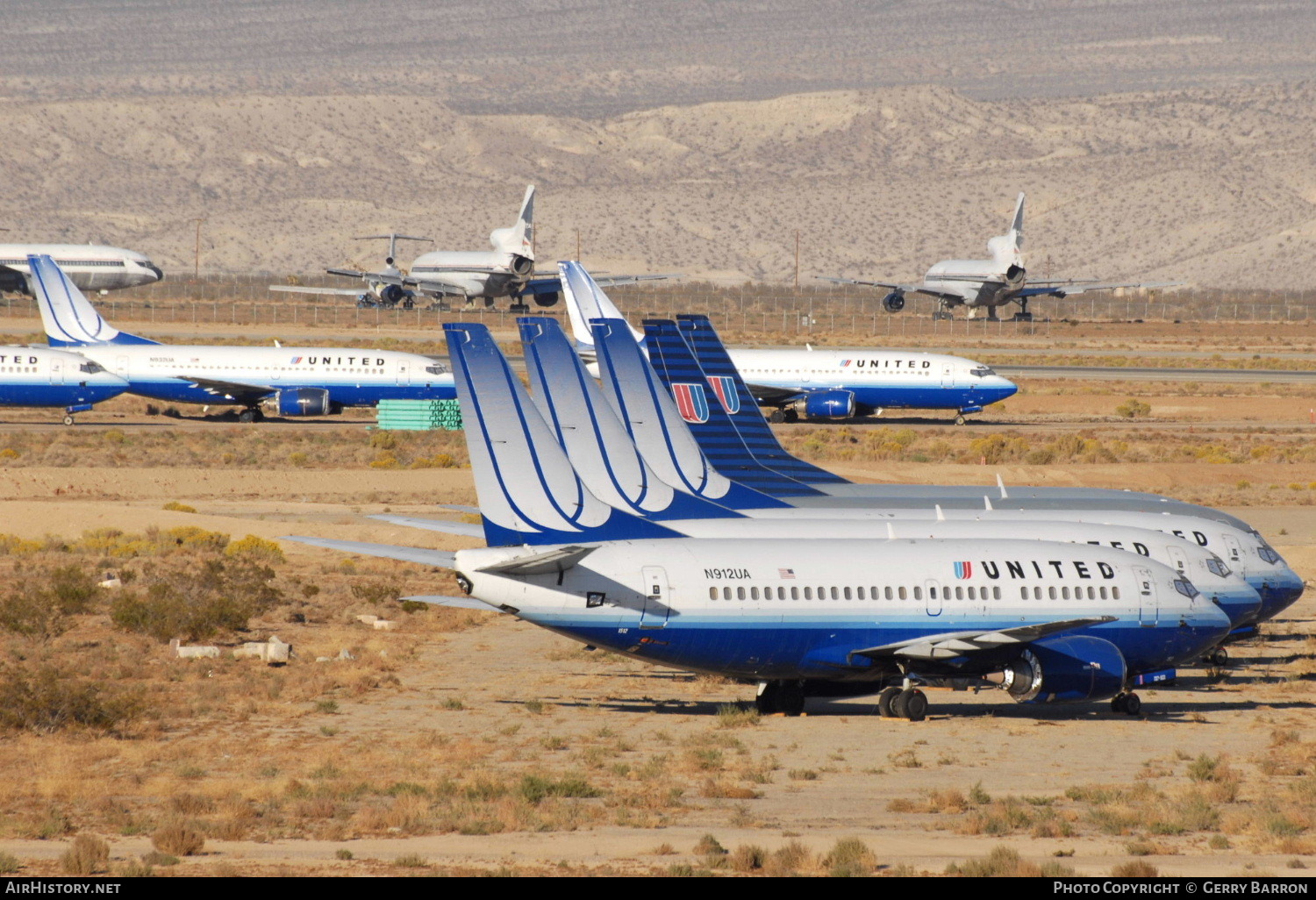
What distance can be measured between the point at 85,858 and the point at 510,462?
37.8 ft

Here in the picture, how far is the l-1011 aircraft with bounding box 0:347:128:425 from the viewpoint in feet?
267

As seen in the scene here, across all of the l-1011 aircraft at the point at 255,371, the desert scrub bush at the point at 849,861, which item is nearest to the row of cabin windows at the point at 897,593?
the desert scrub bush at the point at 849,861

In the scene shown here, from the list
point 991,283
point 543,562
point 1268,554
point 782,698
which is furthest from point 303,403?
point 991,283

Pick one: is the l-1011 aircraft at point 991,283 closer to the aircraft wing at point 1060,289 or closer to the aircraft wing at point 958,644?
the aircraft wing at point 1060,289

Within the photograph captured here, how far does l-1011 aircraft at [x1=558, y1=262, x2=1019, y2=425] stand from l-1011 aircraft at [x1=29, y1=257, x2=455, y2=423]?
16.9 meters

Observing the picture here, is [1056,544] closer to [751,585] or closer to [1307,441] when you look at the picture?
[751,585]

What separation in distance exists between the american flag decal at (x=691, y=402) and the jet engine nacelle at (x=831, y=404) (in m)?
46.0

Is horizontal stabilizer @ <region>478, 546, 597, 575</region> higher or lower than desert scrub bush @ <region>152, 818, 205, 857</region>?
higher

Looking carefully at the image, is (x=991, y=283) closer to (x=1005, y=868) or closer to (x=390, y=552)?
(x=390, y=552)

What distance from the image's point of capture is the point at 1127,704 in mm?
32656

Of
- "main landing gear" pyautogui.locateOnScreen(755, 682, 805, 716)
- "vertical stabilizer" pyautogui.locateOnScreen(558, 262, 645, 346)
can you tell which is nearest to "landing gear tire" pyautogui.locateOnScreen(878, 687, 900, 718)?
"main landing gear" pyautogui.locateOnScreen(755, 682, 805, 716)

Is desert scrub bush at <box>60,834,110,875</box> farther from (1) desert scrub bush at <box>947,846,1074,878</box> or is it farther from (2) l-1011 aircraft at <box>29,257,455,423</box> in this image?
(2) l-1011 aircraft at <box>29,257,455,423</box>

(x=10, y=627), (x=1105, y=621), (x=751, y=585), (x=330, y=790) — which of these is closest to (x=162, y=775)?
(x=330, y=790)
